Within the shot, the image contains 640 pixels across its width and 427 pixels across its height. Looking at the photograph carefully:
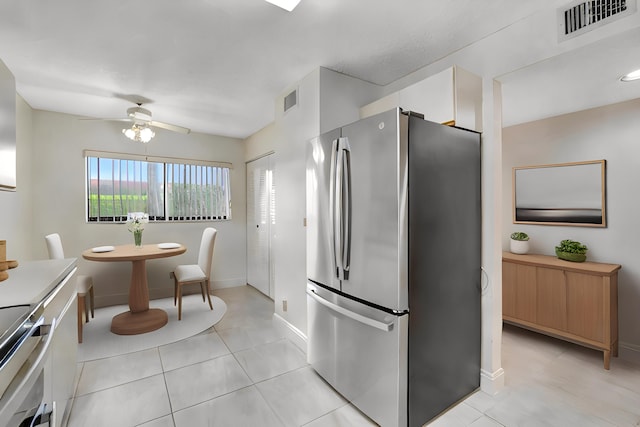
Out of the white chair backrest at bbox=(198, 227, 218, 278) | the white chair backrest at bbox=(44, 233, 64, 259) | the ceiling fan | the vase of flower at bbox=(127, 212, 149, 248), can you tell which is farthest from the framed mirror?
the white chair backrest at bbox=(44, 233, 64, 259)

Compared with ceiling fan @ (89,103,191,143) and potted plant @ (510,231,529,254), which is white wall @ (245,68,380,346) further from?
potted plant @ (510,231,529,254)

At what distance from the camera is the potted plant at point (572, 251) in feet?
9.12

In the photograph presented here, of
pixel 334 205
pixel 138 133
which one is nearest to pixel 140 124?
pixel 138 133

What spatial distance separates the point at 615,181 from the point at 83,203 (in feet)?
19.8

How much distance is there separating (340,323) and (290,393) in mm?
638

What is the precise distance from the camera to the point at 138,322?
3217mm

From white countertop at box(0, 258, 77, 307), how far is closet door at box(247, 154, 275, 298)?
2.55 metres

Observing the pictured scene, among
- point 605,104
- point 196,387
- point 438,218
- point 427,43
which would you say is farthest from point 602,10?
point 196,387

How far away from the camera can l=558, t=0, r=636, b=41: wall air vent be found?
1.51 meters

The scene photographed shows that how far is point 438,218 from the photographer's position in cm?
180

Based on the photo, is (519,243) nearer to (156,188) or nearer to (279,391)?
(279,391)

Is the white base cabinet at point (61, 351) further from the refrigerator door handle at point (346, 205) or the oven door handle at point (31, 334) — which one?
the refrigerator door handle at point (346, 205)

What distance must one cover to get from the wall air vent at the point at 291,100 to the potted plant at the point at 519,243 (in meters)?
2.84

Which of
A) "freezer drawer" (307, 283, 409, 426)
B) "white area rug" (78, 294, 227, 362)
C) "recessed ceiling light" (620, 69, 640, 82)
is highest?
"recessed ceiling light" (620, 69, 640, 82)
